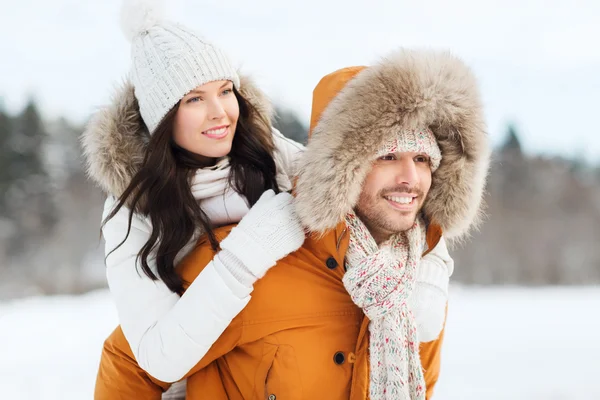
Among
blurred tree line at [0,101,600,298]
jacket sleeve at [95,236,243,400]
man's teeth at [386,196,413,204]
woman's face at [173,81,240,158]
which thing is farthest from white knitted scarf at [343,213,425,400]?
blurred tree line at [0,101,600,298]

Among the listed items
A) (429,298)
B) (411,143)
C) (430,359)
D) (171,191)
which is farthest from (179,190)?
(430,359)

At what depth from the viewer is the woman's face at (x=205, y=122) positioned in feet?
7.59

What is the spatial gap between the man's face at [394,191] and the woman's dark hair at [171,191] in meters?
0.50

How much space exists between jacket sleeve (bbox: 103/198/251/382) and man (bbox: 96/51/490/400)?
11 cm

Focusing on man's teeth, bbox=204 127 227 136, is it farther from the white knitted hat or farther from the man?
the man

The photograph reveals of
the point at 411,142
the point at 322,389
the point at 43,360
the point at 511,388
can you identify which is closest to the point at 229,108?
the point at 411,142

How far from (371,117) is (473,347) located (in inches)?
163

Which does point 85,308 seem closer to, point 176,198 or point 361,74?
point 176,198

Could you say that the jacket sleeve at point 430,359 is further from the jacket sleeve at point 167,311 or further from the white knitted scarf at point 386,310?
the jacket sleeve at point 167,311

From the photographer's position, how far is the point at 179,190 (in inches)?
90.0

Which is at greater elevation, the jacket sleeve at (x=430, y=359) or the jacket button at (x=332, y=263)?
the jacket button at (x=332, y=263)

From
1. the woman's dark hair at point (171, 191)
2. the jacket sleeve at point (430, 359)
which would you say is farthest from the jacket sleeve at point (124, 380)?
the jacket sleeve at point (430, 359)

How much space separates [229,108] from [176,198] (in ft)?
1.35

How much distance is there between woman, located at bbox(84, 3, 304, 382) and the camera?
1.95 meters
